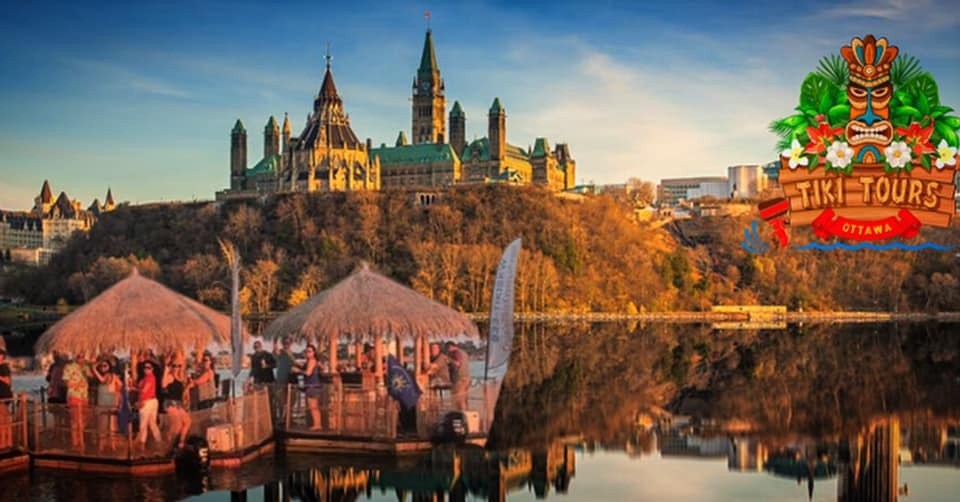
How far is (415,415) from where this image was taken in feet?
69.7

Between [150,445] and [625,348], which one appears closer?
[150,445]

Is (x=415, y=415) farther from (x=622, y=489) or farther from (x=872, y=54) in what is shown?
(x=872, y=54)

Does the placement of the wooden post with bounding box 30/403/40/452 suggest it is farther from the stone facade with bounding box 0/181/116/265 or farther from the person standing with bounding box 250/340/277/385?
the stone facade with bounding box 0/181/116/265

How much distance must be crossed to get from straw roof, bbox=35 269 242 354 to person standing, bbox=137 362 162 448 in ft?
3.25

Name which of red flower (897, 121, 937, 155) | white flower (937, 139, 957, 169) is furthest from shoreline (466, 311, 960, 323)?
white flower (937, 139, 957, 169)

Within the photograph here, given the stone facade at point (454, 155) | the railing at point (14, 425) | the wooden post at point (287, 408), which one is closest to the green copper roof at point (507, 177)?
the stone facade at point (454, 155)

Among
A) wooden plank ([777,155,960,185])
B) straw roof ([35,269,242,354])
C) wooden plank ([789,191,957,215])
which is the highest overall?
wooden plank ([777,155,960,185])

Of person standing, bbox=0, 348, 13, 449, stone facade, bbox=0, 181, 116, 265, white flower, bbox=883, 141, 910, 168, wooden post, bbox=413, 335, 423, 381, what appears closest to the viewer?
white flower, bbox=883, 141, 910, 168

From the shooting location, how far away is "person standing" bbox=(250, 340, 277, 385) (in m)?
22.5

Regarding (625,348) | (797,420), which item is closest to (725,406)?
(797,420)

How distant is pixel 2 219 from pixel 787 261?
138686mm

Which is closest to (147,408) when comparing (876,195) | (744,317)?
(876,195)

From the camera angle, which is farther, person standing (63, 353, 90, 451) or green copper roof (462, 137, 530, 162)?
green copper roof (462, 137, 530, 162)

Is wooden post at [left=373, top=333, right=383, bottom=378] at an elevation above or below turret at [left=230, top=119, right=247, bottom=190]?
below
